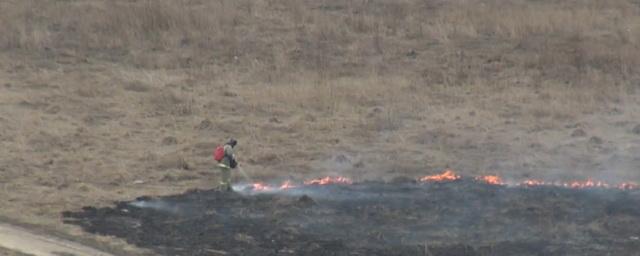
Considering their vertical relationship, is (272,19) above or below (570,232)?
above

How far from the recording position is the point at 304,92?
19312 mm

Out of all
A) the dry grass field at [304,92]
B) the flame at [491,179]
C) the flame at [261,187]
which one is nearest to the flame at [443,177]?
the flame at [491,179]

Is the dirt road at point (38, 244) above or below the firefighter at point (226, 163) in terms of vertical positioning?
below

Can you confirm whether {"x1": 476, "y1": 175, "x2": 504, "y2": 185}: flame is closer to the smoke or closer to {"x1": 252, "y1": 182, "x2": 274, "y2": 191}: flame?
{"x1": 252, "y1": 182, "x2": 274, "y2": 191}: flame

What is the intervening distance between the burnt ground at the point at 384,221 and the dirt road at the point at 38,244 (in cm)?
49

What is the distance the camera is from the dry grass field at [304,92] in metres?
15.0

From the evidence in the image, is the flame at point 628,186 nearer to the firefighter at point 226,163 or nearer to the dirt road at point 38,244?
the firefighter at point 226,163

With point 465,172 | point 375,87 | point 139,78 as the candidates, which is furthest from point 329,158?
point 139,78

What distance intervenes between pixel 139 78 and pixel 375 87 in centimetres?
400

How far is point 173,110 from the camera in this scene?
1841 cm

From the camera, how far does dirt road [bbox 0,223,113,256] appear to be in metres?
10.6

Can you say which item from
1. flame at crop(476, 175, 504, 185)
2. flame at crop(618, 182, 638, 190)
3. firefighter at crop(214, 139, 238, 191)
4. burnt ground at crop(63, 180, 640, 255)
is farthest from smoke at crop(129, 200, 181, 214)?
flame at crop(618, 182, 638, 190)

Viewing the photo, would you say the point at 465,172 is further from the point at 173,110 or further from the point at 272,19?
the point at 272,19

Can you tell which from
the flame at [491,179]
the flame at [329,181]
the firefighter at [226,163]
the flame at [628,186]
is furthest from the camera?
the flame at [329,181]
